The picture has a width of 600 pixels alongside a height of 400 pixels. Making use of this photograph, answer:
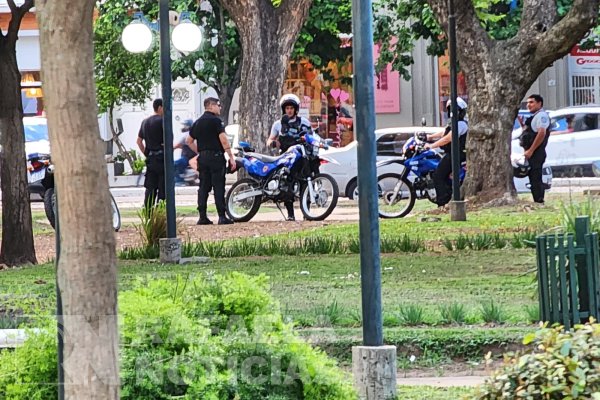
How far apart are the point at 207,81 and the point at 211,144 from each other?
17753 millimetres

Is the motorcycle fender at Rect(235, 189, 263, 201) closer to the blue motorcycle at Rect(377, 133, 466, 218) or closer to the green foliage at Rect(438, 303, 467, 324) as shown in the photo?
the blue motorcycle at Rect(377, 133, 466, 218)

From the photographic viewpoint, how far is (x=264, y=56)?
25.0 m

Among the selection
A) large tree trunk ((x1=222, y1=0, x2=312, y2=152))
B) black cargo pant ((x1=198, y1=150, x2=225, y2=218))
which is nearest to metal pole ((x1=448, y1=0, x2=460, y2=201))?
black cargo pant ((x1=198, y1=150, x2=225, y2=218))

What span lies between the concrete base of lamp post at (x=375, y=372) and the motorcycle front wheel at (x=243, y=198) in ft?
43.0

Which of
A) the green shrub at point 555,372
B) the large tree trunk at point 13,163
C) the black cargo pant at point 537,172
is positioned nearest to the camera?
the green shrub at point 555,372

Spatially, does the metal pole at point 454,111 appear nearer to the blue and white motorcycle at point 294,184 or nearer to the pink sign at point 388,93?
the blue and white motorcycle at point 294,184

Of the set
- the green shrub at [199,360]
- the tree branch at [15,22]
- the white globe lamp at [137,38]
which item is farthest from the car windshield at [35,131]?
the green shrub at [199,360]

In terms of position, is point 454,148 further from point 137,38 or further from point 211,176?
point 137,38

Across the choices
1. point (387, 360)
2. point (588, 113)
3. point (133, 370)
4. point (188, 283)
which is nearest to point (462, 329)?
point (387, 360)

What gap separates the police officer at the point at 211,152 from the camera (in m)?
19.5

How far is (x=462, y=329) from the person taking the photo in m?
9.05

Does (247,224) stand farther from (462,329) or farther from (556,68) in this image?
(556,68)

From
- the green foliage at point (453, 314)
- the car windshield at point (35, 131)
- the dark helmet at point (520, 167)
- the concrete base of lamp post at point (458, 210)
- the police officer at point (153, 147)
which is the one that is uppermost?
the car windshield at point (35, 131)

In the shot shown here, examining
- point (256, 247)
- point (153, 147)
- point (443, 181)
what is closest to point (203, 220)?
point (153, 147)
